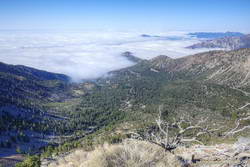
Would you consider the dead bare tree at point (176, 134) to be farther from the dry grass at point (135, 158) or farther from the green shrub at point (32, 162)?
the green shrub at point (32, 162)

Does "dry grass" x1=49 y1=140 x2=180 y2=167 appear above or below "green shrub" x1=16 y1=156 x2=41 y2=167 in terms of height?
above

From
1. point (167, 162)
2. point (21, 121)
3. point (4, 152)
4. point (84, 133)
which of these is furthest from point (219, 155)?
point (21, 121)

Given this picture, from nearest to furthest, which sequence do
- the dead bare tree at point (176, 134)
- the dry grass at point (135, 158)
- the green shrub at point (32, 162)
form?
the dead bare tree at point (176, 134) < the dry grass at point (135, 158) < the green shrub at point (32, 162)

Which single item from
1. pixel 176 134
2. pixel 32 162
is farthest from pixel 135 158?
pixel 32 162

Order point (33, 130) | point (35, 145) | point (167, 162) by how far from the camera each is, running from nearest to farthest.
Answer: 1. point (167, 162)
2. point (35, 145)
3. point (33, 130)

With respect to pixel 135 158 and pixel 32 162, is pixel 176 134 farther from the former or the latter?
pixel 32 162

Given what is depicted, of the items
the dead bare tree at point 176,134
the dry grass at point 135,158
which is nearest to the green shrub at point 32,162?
the dry grass at point 135,158

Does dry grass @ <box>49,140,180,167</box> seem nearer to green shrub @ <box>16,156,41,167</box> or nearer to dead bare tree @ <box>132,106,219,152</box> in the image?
dead bare tree @ <box>132,106,219,152</box>

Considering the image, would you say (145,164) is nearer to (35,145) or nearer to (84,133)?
(35,145)

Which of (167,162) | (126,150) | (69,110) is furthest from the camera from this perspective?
(69,110)

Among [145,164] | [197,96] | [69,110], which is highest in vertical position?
[145,164]

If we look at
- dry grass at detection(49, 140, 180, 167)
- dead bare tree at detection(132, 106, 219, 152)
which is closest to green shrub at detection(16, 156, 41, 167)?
dry grass at detection(49, 140, 180, 167)
